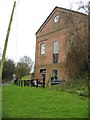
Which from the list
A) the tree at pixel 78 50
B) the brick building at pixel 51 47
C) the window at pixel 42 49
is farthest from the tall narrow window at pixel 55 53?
the tree at pixel 78 50

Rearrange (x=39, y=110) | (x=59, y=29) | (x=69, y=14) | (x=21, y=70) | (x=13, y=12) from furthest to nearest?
1. (x=21, y=70)
2. (x=59, y=29)
3. (x=69, y=14)
4. (x=39, y=110)
5. (x=13, y=12)

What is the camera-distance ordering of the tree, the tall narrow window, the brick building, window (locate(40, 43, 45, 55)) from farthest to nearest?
1. window (locate(40, 43, 45, 55))
2. the tall narrow window
3. the brick building
4. the tree

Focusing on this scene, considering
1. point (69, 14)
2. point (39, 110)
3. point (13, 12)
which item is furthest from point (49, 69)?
point (13, 12)

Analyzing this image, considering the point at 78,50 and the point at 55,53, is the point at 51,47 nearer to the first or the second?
the point at 55,53

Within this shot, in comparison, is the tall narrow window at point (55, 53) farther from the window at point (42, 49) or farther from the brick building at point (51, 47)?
the window at point (42, 49)

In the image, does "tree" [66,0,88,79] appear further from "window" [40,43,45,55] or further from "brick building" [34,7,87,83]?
"window" [40,43,45,55]

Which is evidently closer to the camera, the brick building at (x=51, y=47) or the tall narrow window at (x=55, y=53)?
the brick building at (x=51, y=47)

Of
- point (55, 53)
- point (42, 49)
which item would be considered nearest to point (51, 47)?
point (55, 53)

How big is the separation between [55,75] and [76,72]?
13501 mm

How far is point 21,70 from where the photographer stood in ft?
173

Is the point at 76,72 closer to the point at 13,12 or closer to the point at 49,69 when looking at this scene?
the point at 49,69

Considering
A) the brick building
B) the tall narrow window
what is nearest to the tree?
the brick building

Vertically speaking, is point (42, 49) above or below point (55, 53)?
above

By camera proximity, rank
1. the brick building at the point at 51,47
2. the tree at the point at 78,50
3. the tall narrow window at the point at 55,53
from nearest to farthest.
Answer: the tree at the point at 78,50 < the brick building at the point at 51,47 < the tall narrow window at the point at 55,53
